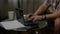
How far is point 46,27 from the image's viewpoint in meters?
Answer: 1.35

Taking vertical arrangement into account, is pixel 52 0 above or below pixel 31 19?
above

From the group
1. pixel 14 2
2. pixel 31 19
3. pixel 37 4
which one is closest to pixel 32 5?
pixel 37 4

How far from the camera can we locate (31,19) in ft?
4.75

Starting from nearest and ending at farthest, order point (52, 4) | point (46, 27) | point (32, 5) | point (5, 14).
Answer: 1. point (46, 27)
2. point (52, 4)
3. point (5, 14)
4. point (32, 5)

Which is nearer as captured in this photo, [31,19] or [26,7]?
[31,19]

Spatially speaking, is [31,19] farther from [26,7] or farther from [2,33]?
[26,7]

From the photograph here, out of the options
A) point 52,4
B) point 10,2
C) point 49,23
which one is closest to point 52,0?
point 52,4

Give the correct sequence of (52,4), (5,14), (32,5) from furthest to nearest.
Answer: (32,5), (5,14), (52,4)

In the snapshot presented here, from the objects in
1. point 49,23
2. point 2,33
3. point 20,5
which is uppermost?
point 20,5

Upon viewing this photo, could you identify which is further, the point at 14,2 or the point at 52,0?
the point at 14,2

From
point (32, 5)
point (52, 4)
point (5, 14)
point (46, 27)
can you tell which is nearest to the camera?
point (46, 27)

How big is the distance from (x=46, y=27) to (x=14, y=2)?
866 mm

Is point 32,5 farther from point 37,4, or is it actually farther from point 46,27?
point 46,27

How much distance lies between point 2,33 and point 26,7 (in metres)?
0.80
